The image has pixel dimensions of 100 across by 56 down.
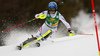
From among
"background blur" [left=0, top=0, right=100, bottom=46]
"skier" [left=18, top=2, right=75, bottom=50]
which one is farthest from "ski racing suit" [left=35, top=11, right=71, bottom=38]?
"background blur" [left=0, top=0, right=100, bottom=46]

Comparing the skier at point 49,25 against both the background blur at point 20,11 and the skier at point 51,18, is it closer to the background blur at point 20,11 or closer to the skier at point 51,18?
the skier at point 51,18

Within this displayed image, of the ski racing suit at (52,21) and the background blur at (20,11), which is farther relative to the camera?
the background blur at (20,11)

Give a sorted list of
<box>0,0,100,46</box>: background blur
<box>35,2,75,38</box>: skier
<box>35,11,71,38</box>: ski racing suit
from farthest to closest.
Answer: <box>0,0,100,46</box>: background blur
<box>35,11,71,38</box>: ski racing suit
<box>35,2,75,38</box>: skier

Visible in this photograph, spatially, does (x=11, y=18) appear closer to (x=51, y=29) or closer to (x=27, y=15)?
(x=27, y=15)

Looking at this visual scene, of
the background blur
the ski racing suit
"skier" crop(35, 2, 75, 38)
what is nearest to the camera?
"skier" crop(35, 2, 75, 38)

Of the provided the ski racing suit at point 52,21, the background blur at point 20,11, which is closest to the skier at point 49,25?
the ski racing suit at point 52,21

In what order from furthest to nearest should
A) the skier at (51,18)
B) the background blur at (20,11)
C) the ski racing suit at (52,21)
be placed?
the background blur at (20,11) < the ski racing suit at (52,21) < the skier at (51,18)

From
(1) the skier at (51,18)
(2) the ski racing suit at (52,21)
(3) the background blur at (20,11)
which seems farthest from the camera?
(3) the background blur at (20,11)

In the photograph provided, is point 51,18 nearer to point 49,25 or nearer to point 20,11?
point 49,25

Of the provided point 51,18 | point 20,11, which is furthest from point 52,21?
point 20,11

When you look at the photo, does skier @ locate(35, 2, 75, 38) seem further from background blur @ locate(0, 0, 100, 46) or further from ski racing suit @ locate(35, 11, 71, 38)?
background blur @ locate(0, 0, 100, 46)

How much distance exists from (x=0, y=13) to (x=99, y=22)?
5374mm

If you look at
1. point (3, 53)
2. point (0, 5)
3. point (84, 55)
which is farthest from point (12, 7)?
point (84, 55)

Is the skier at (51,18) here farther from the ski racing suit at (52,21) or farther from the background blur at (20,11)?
the background blur at (20,11)
